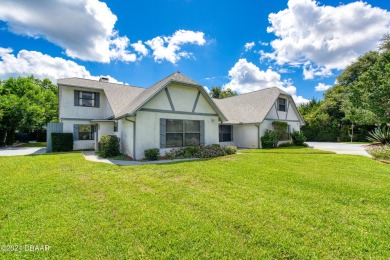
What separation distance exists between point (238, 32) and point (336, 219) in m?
14.9

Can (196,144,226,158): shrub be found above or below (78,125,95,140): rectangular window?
below

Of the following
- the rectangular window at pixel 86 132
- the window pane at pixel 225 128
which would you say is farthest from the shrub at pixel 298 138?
the rectangular window at pixel 86 132

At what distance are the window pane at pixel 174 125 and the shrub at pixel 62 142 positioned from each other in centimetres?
876

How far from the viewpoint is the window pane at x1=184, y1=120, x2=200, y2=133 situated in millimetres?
12607

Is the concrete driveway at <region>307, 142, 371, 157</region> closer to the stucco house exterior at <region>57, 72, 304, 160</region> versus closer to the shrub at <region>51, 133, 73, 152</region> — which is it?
the stucco house exterior at <region>57, 72, 304, 160</region>

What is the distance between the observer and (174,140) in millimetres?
12125

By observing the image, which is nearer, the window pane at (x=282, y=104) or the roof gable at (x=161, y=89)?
the roof gable at (x=161, y=89)

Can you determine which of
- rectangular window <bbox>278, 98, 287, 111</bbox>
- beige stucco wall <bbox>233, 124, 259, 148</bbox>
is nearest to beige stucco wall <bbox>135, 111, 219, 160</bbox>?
beige stucco wall <bbox>233, 124, 259, 148</bbox>

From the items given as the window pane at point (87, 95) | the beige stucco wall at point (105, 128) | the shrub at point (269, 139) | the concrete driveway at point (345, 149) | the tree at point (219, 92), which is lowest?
the concrete driveway at point (345, 149)

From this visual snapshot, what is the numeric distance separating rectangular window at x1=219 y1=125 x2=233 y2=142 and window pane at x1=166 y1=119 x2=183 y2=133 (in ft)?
22.1

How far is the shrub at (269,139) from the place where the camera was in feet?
55.0

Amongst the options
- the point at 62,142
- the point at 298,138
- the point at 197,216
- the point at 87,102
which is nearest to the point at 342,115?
the point at 298,138

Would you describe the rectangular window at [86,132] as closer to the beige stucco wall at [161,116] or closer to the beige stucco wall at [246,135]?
the beige stucco wall at [161,116]

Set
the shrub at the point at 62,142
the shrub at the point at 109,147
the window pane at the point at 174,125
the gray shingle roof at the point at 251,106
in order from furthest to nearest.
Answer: the gray shingle roof at the point at 251,106, the shrub at the point at 62,142, the window pane at the point at 174,125, the shrub at the point at 109,147
